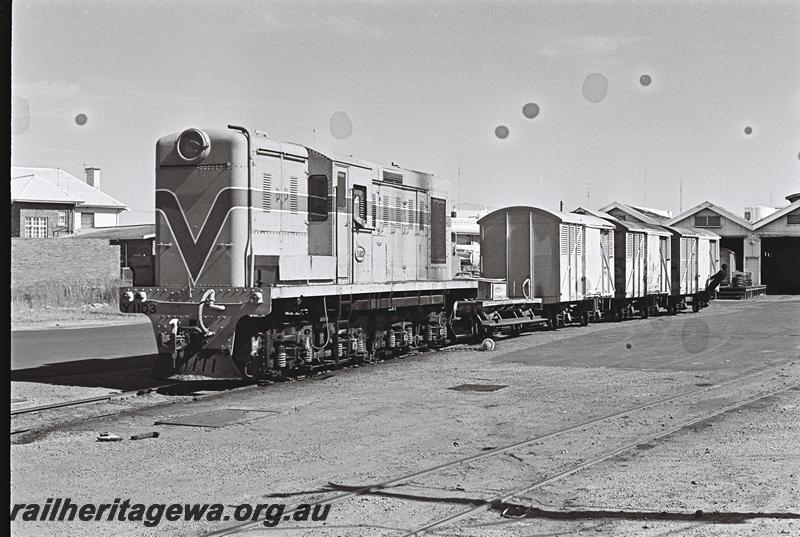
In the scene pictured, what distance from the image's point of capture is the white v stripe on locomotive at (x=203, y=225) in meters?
13.4

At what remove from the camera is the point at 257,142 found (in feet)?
44.5

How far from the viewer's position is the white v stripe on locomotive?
13.4 metres

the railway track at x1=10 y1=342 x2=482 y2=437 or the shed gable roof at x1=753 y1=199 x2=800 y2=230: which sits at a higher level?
the shed gable roof at x1=753 y1=199 x2=800 y2=230

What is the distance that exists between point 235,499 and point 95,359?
12.0m

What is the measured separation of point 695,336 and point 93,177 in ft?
176

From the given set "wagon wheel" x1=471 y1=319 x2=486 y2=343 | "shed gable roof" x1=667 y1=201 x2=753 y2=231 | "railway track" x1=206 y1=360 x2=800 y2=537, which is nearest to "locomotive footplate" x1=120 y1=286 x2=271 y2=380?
"railway track" x1=206 y1=360 x2=800 y2=537

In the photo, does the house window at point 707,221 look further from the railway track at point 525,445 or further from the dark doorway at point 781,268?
the railway track at point 525,445

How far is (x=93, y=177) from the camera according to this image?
65375mm

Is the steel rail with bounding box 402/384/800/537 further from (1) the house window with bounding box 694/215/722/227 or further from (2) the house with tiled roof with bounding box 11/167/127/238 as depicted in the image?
(1) the house window with bounding box 694/215/722/227

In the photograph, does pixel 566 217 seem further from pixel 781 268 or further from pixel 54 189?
pixel 781 268

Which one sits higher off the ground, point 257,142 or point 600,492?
point 257,142

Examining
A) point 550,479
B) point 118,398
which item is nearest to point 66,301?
point 118,398
